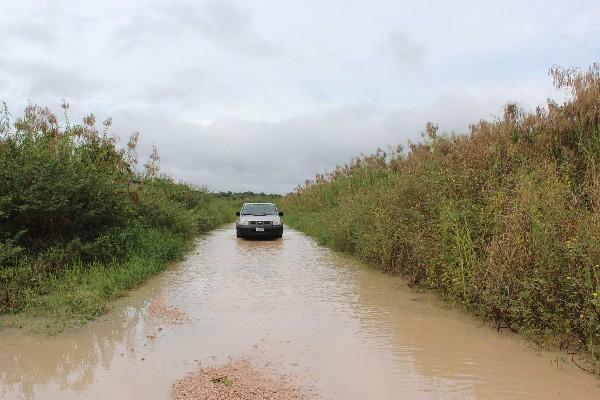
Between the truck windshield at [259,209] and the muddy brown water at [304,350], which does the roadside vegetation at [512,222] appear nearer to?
the muddy brown water at [304,350]

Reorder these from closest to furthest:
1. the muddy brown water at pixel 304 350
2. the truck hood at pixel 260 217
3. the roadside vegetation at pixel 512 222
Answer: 1. the muddy brown water at pixel 304 350
2. the roadside vegetation at pixel 512 222
3. the truck hood at pixel 260 217

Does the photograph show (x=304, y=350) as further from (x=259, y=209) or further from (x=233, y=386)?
(x=259, y=209)

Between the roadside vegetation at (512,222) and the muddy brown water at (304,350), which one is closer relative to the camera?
the muddy brown water at (304,350)

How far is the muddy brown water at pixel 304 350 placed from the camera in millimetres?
4668

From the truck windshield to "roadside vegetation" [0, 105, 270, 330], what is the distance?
697 cm

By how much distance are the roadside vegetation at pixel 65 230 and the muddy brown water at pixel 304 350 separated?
2.75 ft

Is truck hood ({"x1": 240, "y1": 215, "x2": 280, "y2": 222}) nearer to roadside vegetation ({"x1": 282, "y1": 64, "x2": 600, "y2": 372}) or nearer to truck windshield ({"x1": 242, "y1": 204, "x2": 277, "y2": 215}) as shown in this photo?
truck windshield ({"x1": 242, "y1": 204, "x2": 277, "y2": 215})

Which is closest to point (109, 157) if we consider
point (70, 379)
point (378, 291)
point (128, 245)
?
point (128, 245)

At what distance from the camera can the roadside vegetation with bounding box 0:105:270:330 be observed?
808 cm

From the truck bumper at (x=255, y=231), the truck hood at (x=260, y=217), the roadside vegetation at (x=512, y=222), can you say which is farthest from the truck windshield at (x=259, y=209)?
the roadside vegetation at (x=512, y=222)

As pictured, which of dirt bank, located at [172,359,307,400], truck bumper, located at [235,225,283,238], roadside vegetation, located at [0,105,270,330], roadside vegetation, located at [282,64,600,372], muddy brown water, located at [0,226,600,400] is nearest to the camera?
dirt bank, located at [172,359,307,400]

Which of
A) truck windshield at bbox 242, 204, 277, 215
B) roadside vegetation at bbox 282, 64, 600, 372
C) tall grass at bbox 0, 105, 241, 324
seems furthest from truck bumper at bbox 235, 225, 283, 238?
roadside vegetation at bbox 282, 64, 600, 372

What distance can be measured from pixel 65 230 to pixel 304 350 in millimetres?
7467

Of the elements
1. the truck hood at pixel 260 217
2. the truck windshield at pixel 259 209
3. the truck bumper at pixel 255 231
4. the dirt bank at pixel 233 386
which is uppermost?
the truck windshield at pixel 259 209
